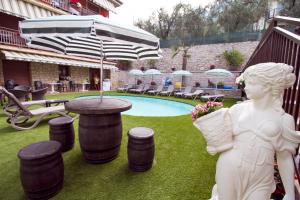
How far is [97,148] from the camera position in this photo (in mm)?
3018

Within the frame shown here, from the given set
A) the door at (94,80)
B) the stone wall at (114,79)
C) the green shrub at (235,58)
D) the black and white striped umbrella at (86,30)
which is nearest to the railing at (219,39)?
the green shrub at (235,58)

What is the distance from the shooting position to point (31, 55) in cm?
1221

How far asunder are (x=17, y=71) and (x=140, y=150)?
→ 556 inches

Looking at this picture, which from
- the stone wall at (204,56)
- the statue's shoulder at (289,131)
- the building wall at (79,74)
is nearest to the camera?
the statue's shoulder at (289,131)

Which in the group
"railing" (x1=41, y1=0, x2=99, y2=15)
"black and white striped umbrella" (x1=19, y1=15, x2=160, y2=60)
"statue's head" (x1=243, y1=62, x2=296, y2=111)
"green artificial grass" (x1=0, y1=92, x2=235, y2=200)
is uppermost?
"railing" (x1=41, y1=0, x2=99, y2=15)

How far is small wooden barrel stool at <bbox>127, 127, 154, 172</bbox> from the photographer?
285cm

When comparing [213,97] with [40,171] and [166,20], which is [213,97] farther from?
[166,20]

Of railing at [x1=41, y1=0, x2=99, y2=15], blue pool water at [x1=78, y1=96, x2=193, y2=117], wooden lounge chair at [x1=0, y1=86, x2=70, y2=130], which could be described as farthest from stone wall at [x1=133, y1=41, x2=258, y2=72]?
wooden lounge chair at [x1=0, y1=86, x2=70, y2=130]

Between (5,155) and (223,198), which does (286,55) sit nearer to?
(223,198)

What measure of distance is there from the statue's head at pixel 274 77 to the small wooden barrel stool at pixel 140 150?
2.00 metres

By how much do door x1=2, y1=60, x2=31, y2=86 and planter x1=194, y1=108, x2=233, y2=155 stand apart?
1513 cm

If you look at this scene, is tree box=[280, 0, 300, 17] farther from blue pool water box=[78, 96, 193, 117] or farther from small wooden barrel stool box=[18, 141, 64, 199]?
small wooden barrel stool box=[18, 141, 64, 199]

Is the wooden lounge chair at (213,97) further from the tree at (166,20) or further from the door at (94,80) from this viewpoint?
the tree at (166,20)

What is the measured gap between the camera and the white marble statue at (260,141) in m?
1.17
